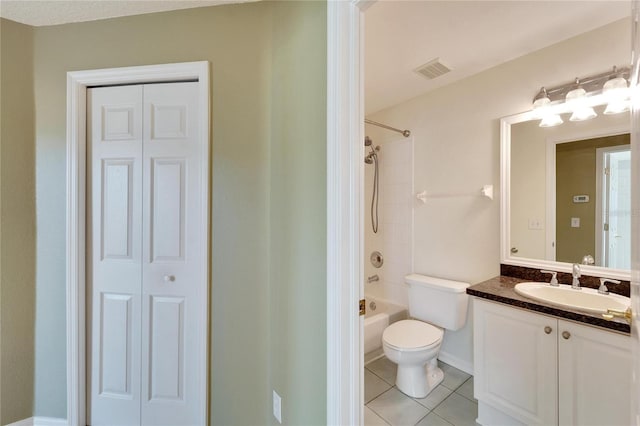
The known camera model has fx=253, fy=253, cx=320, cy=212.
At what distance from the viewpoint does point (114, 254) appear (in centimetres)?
148

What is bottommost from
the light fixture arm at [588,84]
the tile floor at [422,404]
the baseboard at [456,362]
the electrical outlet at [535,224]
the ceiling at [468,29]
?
the tile floor at [422,404]

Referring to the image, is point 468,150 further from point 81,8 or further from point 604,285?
point 81,8

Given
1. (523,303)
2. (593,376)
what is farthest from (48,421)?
(593,376)

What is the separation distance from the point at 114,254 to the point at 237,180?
86 cm


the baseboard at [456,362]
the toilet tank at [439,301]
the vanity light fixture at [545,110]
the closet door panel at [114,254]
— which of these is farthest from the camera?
the baseboard at [456,362]

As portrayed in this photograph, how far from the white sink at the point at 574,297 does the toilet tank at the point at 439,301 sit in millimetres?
477

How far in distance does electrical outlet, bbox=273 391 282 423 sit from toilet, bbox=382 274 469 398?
2.84ft

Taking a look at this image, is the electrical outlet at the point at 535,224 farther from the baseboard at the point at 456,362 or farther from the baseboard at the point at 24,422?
the baseboard at the point at 24,422

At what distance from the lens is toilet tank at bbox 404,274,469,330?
1.98m

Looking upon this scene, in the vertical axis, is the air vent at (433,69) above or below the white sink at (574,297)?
above

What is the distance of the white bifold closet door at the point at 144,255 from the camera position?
4.68ft

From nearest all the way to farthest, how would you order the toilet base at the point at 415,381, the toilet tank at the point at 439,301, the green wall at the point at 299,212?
the green wall at the point at 299,212 < the toilet base at the point at 415,381 < the toilet tank at the point at 439,301

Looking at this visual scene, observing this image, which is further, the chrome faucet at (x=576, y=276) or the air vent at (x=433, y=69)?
the air vent at (x=433, y=69)

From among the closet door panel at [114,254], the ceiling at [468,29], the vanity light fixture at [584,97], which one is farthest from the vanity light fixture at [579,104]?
the closet door panel at [114,254]
